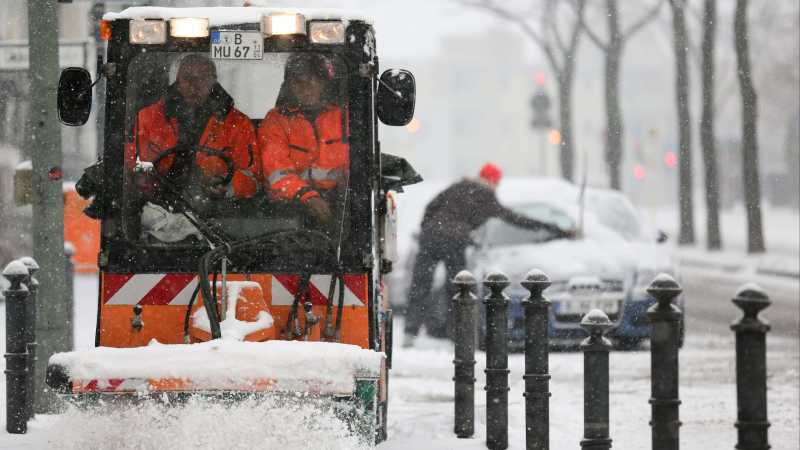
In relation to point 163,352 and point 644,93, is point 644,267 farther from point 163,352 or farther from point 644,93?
point 644,93

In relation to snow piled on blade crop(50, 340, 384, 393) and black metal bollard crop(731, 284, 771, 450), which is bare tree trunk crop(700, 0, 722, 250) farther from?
black metal bollard crop(731, 284, 771, 450)

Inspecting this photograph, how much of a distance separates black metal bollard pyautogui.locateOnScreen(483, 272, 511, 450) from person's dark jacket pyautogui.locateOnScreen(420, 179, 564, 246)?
21.7 ft

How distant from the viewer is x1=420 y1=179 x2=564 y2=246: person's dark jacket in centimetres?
1608

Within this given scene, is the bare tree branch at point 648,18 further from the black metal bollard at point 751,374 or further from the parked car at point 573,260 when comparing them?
the black metal bollard at point 751,374

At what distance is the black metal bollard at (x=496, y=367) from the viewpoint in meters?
9.30

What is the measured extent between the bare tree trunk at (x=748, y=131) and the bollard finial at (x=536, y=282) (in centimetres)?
2272

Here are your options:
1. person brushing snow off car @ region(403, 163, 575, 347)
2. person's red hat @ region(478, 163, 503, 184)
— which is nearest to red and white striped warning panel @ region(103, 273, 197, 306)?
person brushing snow off car @ region(403, 163, 575, 347)

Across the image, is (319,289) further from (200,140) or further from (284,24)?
(284,24)

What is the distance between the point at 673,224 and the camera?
55.4m

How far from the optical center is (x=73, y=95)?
322 inches

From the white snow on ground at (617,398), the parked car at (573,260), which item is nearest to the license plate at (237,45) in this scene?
the white snow on ground at (617,398)

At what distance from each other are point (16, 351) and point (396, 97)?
9.58ft

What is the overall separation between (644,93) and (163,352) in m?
102

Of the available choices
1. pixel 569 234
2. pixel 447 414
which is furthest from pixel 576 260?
pixel 447 414
